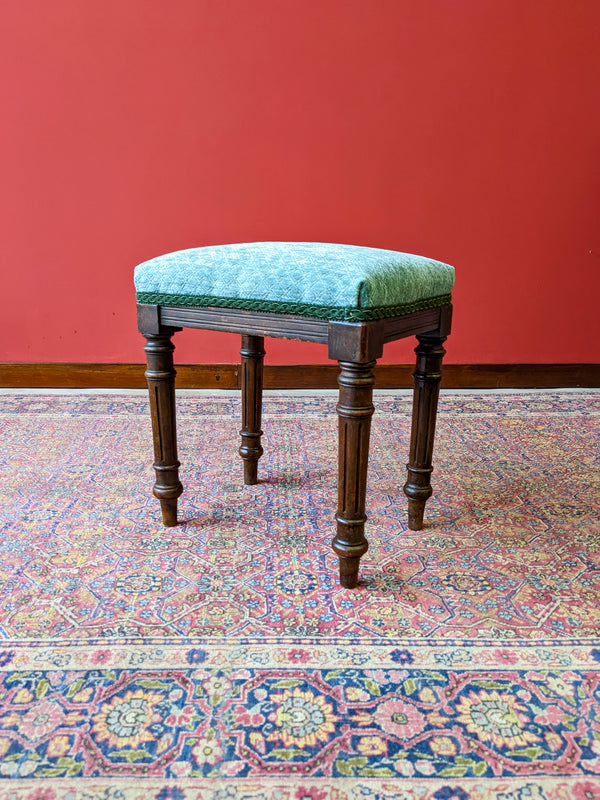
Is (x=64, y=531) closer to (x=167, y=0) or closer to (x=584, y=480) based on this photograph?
(x=584, y=480)

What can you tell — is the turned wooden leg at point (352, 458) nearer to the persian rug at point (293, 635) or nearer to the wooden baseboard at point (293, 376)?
the persian rug at point (293, 635)

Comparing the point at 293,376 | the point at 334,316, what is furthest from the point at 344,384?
the point at 293,376

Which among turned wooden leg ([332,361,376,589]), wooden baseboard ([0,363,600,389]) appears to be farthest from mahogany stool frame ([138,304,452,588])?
wooden baseboard ([0,363,600,389])

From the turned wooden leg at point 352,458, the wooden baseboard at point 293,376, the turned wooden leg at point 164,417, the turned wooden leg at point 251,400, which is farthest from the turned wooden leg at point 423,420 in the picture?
the wooden baseboard at point 293,376

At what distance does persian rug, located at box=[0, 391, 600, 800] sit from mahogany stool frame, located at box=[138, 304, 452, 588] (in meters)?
0.12

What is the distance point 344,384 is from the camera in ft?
3.77

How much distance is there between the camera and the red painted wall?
2.63 m

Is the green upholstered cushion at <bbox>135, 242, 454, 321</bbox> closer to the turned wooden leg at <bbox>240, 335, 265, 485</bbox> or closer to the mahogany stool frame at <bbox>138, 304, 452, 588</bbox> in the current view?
the mahogany stool frame at <bbox>138, 304, 452, 588</bbox>

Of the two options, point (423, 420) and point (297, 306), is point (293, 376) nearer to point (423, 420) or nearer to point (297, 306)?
point (423, 420)

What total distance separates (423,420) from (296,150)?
5.68 feet

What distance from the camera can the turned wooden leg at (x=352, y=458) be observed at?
3.78 feet

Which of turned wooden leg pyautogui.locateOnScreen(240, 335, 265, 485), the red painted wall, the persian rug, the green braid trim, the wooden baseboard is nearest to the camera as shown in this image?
the persian rug

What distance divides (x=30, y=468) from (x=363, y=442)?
1.24 m

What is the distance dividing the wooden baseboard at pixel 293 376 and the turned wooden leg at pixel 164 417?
4.54ft
